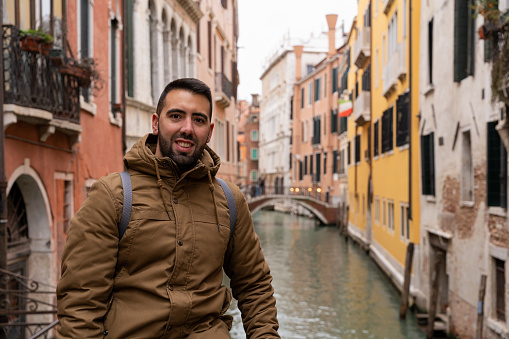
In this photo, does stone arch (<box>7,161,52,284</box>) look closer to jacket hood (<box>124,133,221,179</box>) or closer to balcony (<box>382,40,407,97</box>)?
jacket hood (<box>124,133,221,179</box>)

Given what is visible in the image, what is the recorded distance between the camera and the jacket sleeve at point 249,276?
2.24 m

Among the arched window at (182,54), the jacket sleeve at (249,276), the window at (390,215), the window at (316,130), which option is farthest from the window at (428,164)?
the window at (316,130)

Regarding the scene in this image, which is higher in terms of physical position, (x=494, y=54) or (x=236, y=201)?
(x=494, y=54)

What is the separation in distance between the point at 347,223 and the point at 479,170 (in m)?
21.1

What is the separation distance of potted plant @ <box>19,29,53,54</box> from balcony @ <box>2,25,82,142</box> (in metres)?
0.01

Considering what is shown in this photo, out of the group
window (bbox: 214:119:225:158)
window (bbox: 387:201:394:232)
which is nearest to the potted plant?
window (bbox: 387:201:394:232)

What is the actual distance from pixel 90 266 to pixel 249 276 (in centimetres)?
59

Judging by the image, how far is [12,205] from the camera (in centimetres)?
695

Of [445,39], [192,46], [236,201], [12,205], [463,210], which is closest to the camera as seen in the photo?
[236,201]

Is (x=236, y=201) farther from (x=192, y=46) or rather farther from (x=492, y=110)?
(x=192, y=46)

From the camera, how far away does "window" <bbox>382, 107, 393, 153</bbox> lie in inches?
694

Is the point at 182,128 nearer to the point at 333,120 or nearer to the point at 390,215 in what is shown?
A: the point at 390,215

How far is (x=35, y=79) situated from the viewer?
20.5 ft

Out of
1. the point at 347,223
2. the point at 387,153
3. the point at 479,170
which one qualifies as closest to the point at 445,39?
the point at 479,170
